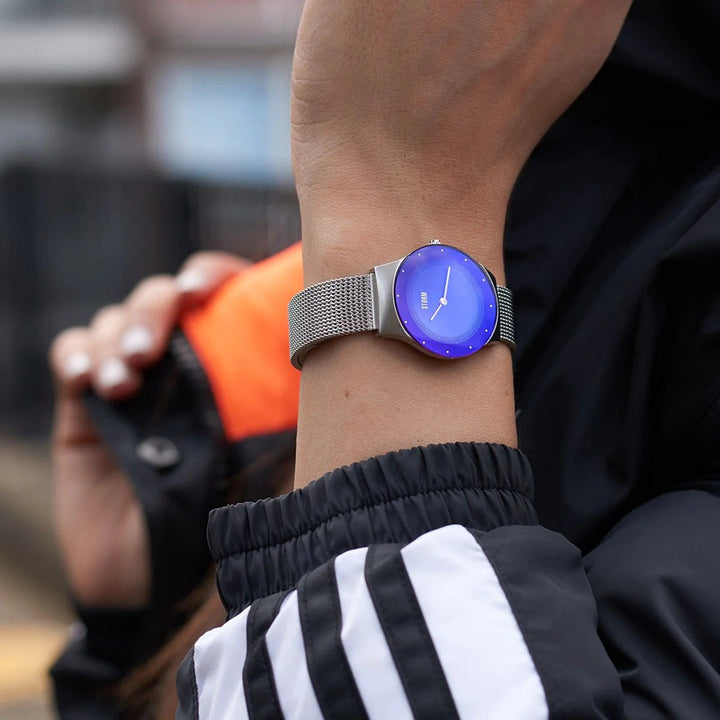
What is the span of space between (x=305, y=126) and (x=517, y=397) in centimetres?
31

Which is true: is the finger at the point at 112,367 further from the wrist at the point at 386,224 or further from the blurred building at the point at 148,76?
the blurred building at the point at 148,76

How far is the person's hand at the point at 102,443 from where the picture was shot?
1.42 meters

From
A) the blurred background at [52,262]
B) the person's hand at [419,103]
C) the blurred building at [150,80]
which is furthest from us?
the blurred building at [150,80]

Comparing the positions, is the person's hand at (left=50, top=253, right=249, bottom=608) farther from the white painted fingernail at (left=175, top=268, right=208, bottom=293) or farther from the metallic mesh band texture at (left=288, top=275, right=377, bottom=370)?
the metallic mesh band texture at (left=288, top=275, right=377, bottom=370)

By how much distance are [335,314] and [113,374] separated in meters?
0.74

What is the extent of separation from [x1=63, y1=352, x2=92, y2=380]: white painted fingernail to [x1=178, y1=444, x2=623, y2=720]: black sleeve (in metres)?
0.80

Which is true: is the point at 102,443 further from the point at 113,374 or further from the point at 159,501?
the point at 159,501

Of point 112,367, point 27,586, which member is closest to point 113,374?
point 112,367

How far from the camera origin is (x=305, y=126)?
0.79m

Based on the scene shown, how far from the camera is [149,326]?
4.68 feet

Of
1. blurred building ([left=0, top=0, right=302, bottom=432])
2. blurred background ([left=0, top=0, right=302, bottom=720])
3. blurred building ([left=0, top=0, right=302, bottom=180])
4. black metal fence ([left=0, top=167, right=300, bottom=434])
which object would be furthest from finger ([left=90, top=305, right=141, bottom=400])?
blurred building ([left=0, top=0, right=302, bottom=180])

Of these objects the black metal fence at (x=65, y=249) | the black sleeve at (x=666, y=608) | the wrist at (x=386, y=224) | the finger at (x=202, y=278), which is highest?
the wrist at (x=386, y=224)

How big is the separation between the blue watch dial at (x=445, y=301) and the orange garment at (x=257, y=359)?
52 centimetres

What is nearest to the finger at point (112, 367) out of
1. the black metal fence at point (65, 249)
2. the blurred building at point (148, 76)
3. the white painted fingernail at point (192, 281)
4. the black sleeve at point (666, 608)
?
the white painted fingernail at point (192, 281)
